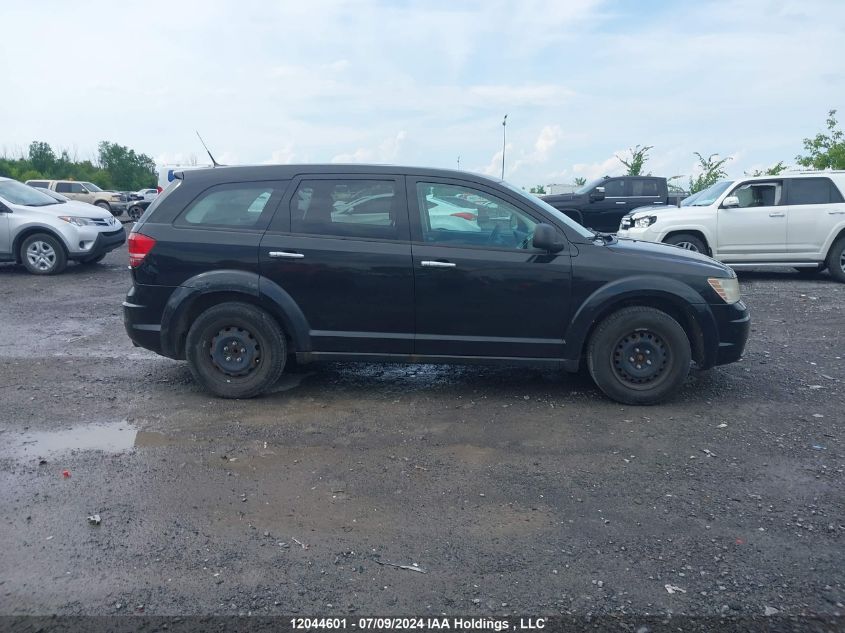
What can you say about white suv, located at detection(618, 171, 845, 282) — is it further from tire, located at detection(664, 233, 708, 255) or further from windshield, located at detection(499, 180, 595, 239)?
windshield, located at detection(499, 180, 595, 239)

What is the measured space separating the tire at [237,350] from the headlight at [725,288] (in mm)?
3406

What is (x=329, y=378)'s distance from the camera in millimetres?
6324

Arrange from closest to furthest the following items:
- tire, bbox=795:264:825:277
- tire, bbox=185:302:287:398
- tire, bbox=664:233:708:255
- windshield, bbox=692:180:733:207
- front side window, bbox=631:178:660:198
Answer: tire, bbox=185:302:287:398, tire, bbox=664:233:708:255, windshield, bbox=692:180:733:207, tire, bbox=795:264:825:277, front side window, bbox=631:178:660:198

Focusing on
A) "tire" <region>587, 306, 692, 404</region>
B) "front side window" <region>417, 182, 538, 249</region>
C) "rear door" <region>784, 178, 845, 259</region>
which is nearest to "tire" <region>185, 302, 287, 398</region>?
"front side window" <region>417, 182, 538, 249</region>

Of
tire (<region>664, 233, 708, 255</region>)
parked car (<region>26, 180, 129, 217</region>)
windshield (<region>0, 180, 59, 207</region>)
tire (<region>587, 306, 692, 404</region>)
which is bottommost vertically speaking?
tire (<region>587, 306, 692, 404</region>)

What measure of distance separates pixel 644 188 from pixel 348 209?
49.7 feet

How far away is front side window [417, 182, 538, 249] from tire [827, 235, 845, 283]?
27.6 ft

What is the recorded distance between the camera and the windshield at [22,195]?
12.4 meters

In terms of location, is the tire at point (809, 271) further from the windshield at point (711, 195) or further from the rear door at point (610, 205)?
the rear door at point (610, 205)

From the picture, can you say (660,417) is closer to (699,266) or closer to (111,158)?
(699,266)

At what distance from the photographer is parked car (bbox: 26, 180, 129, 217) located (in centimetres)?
3330

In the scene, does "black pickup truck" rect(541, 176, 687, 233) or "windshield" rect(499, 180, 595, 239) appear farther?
"black pickup truck" rect(541, 176, 687, 233)

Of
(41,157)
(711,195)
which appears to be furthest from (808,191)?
(41,157)

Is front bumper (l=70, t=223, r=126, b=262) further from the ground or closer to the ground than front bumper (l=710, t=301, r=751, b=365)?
further from the ground
